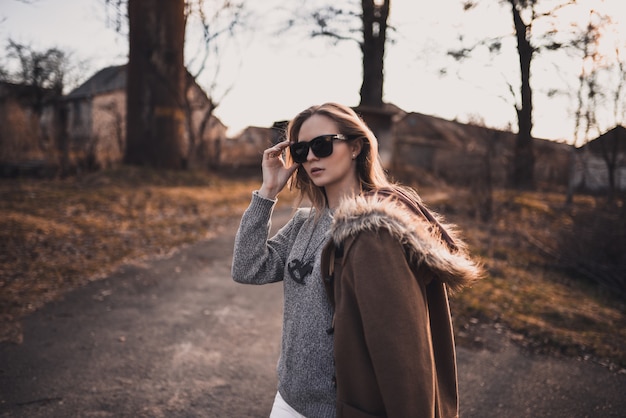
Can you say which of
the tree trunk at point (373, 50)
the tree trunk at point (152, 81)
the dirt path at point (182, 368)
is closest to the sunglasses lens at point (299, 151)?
the dirt path at point (182, 368)

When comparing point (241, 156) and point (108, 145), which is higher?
point (241, 156)

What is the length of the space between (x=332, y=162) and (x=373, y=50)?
1355 cm

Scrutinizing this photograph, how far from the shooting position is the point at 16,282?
4.95m

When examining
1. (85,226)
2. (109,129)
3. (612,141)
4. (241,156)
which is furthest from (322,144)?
(241,156)

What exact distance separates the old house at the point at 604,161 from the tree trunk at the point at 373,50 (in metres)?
6.99

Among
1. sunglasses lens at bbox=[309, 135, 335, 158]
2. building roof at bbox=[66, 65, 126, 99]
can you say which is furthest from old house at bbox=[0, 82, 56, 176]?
building roof at bbox=[66, 65, 126, 99]

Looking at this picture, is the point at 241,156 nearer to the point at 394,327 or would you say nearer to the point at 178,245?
the point at 178,245

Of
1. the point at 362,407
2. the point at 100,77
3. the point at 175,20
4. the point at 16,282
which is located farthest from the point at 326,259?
the point at 100,77

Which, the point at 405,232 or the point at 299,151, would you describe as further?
the point at 299,151

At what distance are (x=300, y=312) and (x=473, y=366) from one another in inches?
111

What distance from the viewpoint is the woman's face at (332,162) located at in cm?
170

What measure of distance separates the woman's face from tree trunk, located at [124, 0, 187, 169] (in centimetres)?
1363

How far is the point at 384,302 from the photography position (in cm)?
120

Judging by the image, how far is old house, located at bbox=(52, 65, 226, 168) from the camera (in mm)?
Result: 13234
